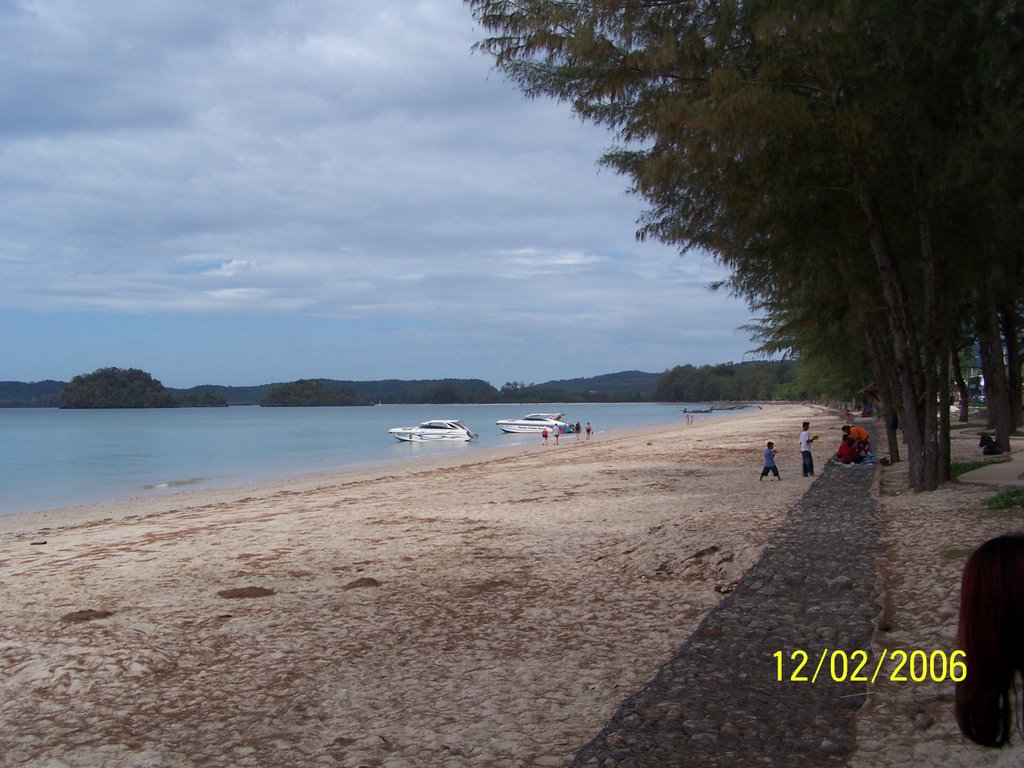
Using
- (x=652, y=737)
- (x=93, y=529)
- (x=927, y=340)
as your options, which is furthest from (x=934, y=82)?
(x=93, y=529)

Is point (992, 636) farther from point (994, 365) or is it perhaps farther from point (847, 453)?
point (994, 365)

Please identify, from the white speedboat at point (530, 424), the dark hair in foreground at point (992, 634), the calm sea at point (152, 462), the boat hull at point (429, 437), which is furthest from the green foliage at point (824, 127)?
the white speedboat at point (530, 424)

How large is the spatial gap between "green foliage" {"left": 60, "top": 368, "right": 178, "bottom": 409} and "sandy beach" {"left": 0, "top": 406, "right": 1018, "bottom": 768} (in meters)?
154

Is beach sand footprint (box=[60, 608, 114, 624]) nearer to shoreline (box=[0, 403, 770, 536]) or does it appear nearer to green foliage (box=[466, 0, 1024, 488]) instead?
green foliage (box=[466, 0, 1024, 488])

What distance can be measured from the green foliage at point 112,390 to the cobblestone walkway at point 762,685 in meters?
161

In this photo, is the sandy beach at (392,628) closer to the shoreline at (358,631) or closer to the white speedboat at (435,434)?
the shoreline at (358,631)

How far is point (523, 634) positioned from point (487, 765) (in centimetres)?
249

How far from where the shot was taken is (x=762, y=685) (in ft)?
16.8

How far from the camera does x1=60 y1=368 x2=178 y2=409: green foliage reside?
509ft

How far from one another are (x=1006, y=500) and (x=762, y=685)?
7637 mm

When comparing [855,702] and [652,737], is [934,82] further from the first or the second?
[652,737]

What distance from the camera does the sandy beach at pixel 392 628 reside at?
475 cm

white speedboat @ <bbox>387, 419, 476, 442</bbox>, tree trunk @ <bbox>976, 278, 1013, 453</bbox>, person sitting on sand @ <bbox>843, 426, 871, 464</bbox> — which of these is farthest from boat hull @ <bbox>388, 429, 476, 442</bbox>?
person sitting on sand @ <bbox>843, 426, 871, 464</bbox>

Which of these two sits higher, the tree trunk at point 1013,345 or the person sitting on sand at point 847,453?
the tree trunk at point 1013,345
